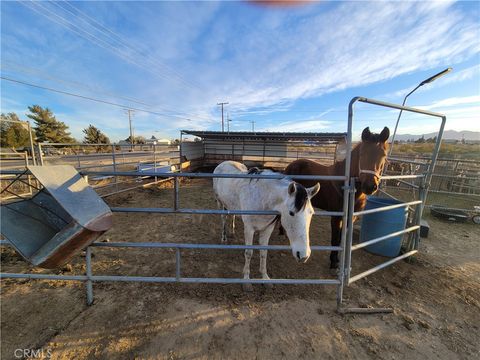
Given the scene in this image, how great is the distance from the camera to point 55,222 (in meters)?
2.21

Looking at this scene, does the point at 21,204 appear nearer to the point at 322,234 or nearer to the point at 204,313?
the point at 204,313

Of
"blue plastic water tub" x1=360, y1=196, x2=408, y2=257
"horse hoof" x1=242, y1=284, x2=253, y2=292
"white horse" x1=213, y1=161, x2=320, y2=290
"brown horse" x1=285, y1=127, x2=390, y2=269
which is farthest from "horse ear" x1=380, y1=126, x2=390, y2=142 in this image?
"horse hoof" x1=242, y1=284, x2=253, y2=292

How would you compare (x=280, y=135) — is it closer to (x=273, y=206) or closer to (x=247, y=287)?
(x=273, y=206)

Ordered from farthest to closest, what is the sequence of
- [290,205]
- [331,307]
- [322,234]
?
[322,234], [331,307], [290,205]

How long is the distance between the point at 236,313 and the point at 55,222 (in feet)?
7.10

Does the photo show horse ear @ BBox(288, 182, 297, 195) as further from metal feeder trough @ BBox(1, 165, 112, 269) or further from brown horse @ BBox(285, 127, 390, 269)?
metal feeder trough @ BBox(1, 165, 112, 269)

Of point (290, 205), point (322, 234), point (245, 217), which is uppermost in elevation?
Answer: point (290, 205)

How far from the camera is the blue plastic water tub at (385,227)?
3.22 metres

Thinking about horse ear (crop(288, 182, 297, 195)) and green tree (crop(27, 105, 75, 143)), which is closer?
horse ear (crop(288, 182, 297, 195))

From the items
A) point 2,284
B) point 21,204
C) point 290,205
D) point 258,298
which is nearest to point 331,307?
point 258,298

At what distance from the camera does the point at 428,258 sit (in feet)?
11.5

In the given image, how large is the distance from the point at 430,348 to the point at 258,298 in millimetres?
1672

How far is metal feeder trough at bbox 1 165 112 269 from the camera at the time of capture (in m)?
1.79

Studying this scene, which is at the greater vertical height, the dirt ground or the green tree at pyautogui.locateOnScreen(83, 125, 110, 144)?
the green tree at pyautogui.locateOnScreen(83, 125, 110, 144)
